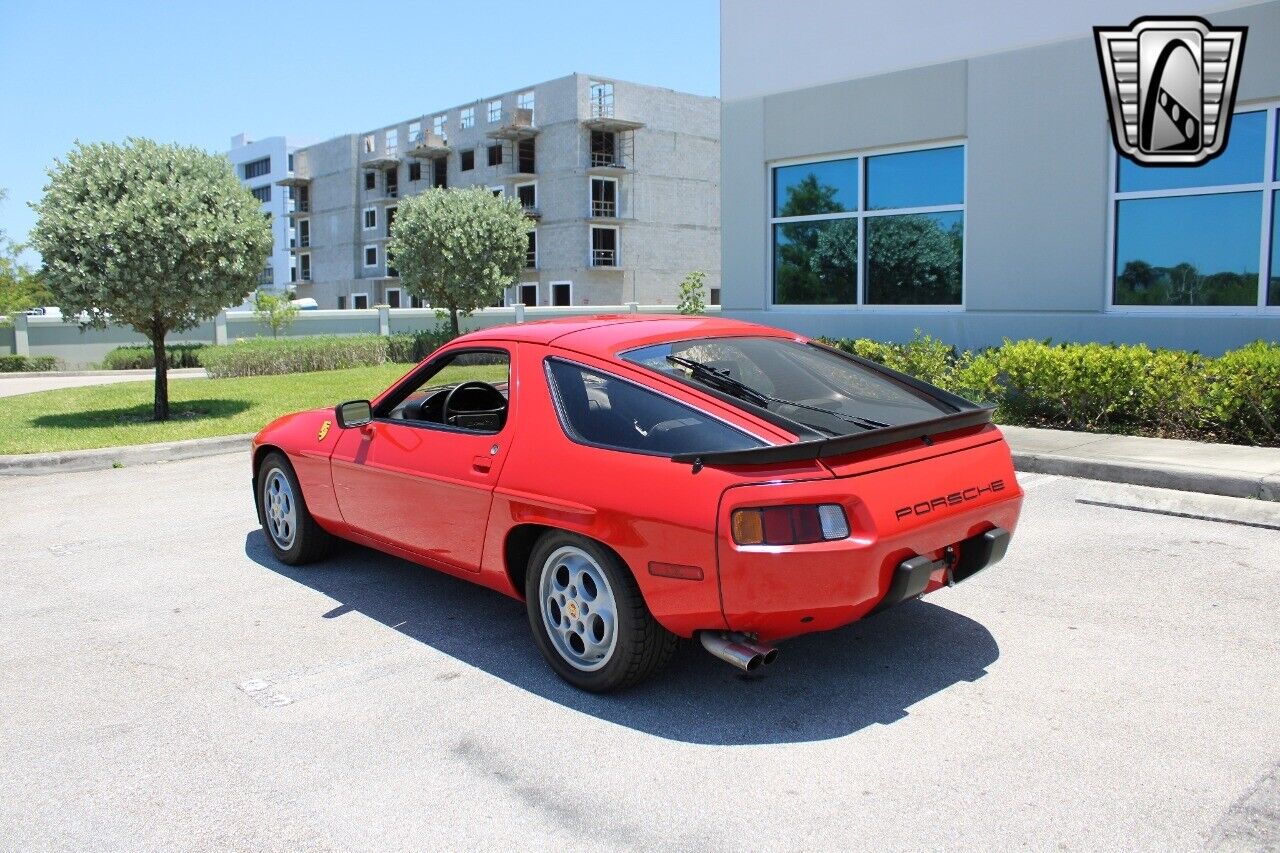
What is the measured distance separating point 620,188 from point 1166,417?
2123 inches

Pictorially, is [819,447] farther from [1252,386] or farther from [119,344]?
[119,344]

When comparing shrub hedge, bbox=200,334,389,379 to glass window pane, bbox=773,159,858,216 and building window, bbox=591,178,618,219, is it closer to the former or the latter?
glass window pane, bbox=773,159,858,216

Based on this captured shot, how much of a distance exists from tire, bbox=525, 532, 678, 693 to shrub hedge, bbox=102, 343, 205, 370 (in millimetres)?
26349

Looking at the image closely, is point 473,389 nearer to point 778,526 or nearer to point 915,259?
point 778,526

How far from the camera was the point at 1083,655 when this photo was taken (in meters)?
4.68

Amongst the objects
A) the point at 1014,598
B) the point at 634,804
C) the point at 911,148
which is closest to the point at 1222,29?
the point at 911,148

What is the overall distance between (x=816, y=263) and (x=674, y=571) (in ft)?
36.8

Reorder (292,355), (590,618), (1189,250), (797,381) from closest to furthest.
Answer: (590,618)
(797,381)
(1189,250)
(292,355)

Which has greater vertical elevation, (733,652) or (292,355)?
(292,355)

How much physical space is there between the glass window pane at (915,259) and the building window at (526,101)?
52.3 meters

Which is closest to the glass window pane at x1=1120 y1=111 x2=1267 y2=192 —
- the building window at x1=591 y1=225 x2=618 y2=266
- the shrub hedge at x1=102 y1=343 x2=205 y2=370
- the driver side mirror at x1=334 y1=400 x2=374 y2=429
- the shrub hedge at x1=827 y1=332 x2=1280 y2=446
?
the shrub hedge at x1=827 y1=332 x2=1280 y2=446

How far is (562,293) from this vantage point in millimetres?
61875

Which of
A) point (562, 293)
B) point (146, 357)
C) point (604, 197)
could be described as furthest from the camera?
point (562, 293)

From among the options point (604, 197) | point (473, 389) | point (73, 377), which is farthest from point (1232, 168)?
point (604, 197)
